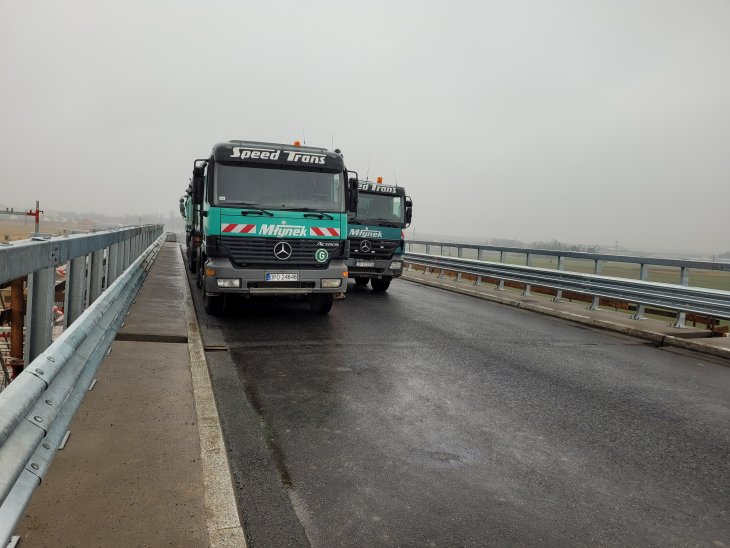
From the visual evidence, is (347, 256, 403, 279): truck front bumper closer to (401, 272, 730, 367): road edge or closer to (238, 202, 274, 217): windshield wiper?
(401, 272, 730, 367): road edge

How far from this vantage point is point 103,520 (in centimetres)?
250

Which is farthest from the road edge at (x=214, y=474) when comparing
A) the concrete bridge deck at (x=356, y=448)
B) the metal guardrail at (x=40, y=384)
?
the metal guardrail at (x=40, y=384)

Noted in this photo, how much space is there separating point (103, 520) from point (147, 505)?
0.70 feet

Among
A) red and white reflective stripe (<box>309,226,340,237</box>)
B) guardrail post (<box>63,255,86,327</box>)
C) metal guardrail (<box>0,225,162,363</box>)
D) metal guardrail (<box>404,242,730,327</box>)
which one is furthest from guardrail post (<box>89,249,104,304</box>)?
metal guardrail (<box>404,242,730,327</box>)

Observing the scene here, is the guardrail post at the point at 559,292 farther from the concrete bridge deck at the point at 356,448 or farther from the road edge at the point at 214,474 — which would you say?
the road edge at the point at 214,474

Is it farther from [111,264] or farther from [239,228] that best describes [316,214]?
[111,264]

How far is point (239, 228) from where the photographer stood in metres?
8.13

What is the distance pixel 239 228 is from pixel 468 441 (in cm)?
532

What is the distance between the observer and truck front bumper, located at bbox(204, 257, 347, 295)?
26.3 ft

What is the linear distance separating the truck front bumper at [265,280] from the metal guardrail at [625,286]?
5548 mm

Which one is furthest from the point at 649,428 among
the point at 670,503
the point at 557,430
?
the point at 670,503

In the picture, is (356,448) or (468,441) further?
(468,441)

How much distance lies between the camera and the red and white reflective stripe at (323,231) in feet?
27.7

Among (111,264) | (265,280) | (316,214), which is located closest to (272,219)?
(316,214)
